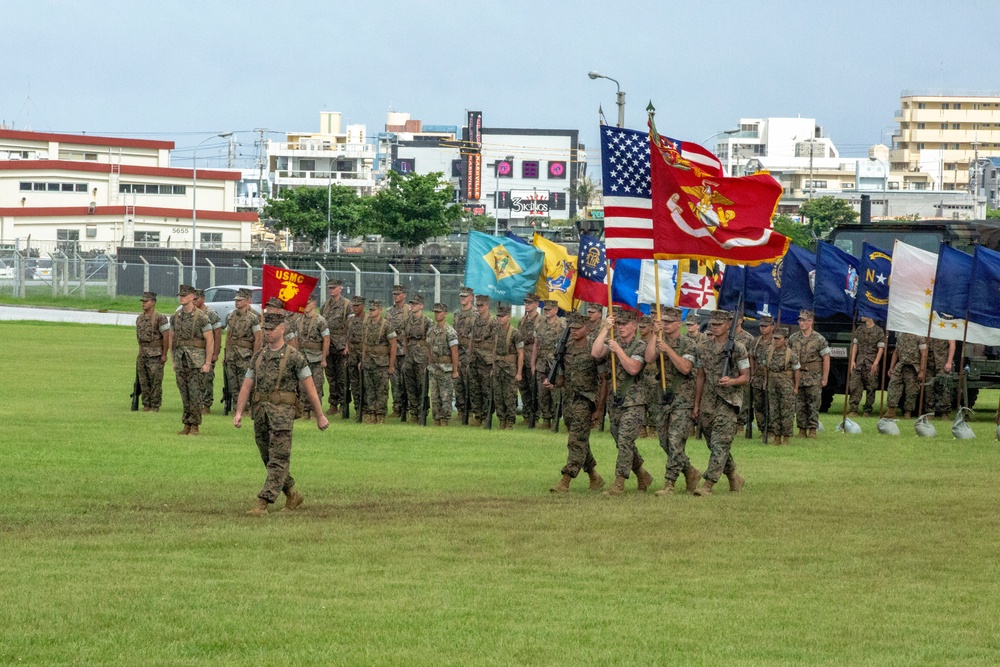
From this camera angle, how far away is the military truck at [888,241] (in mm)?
26578

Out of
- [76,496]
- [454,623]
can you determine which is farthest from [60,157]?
[454,623]

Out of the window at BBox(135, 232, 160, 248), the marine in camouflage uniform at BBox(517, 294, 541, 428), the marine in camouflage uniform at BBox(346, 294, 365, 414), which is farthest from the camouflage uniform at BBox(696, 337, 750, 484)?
the window at BBox(135, 232, 160, 248)

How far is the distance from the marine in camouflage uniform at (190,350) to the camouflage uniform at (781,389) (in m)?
7.90

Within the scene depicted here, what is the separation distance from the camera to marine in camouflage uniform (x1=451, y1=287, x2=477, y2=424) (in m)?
22.9

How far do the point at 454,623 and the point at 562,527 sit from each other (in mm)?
3949

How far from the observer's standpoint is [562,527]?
13086mm

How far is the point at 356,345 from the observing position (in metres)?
23.2

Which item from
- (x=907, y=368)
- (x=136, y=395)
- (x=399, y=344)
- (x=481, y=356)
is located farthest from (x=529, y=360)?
(x=907, y=368)

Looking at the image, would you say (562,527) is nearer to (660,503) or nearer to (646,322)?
(660,503)

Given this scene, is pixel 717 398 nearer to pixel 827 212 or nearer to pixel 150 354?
pixel 150 354

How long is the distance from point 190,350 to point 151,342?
1703 mm

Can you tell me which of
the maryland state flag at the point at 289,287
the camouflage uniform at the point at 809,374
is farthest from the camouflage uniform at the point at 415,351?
the camouflage uniform at the point at 809,374

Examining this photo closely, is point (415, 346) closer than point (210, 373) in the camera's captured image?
No

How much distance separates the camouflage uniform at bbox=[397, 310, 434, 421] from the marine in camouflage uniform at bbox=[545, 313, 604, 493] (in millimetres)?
7561
